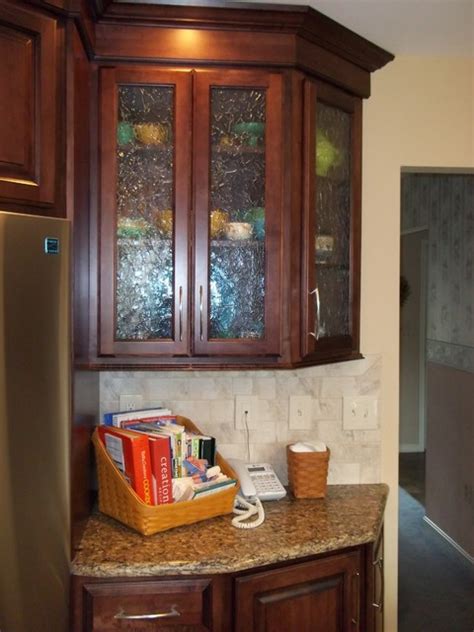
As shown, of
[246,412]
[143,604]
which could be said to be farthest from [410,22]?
[143,604]

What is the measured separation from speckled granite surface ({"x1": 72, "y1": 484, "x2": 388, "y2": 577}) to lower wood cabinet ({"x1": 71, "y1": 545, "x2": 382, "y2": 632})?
0.05 metres

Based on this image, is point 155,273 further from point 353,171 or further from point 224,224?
point 353,171

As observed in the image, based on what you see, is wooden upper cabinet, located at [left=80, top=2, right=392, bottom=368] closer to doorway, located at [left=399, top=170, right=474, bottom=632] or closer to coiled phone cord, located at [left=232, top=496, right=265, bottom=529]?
coiled phone cord, located at [left=232, top=496, right=265, bottom=529]

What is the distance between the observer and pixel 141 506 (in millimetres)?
1807

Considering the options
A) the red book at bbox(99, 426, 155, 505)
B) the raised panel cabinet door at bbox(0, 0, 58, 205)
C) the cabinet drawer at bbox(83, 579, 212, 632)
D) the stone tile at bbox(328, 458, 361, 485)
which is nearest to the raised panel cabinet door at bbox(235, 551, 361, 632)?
the cabinet drawer at bbox(83, 579, 212, 632)

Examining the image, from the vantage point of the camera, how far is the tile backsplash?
228 cm

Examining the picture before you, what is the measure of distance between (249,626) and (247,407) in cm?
76

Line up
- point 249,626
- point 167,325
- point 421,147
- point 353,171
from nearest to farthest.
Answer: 1. point 249,626
2. point 167,325
3. point 353,171
4. point 421,147

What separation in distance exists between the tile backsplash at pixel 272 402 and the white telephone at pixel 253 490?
0.37 ft

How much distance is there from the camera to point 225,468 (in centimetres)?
210

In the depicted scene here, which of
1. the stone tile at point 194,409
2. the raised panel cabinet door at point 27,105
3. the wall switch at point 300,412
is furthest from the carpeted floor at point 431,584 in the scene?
the raised panel cabinet door at point 27,105

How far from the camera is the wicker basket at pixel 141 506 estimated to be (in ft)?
5.99

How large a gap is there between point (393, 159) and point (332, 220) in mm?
436

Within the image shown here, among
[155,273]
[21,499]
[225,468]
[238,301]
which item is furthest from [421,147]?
[21,499]
